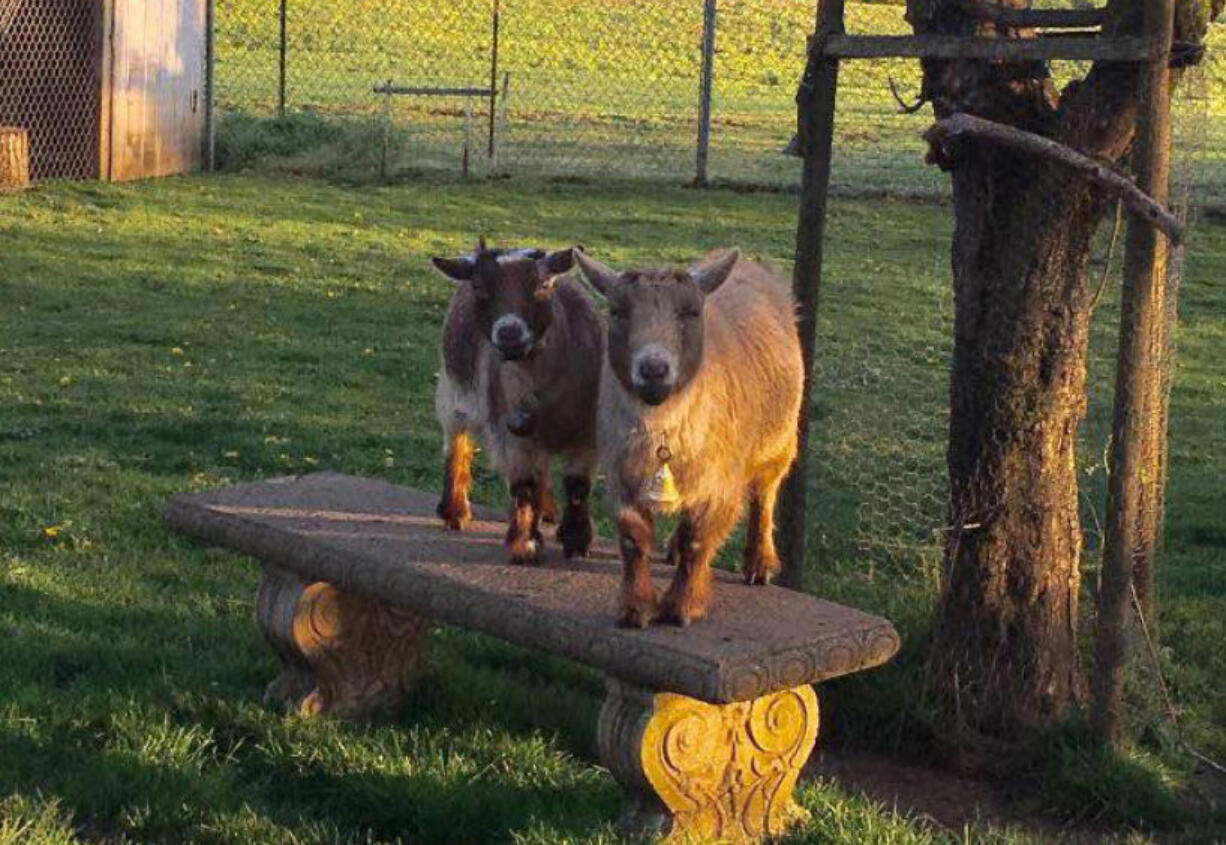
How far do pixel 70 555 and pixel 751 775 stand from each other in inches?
→ 129

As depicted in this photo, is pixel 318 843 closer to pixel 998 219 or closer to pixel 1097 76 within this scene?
pixel 998 219

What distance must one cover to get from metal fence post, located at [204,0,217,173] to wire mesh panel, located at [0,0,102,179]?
156 cm

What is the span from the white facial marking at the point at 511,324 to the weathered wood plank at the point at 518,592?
26.8 inches

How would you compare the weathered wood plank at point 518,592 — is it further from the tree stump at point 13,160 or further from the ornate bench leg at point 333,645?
the tree stump at point 13,160

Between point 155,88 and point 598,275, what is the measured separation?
551 inches

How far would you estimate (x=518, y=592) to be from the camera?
4938 mm

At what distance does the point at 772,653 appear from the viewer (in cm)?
452

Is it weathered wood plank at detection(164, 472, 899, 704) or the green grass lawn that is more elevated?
the green grass lawn

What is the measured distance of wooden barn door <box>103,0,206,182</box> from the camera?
17.0 metres

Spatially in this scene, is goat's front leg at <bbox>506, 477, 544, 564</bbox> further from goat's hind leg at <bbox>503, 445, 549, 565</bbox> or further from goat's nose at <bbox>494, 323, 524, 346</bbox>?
goat's nose at <bbox>494, 323, 524, 346</bbox>


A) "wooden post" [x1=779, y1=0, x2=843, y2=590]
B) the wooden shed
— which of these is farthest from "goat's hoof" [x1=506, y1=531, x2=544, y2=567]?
the wooden shed

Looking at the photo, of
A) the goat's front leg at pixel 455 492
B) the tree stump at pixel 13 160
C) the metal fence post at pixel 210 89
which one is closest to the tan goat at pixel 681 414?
the goat's front leg at pixel 455 492

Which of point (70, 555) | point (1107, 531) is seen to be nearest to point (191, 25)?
point (70, 555)

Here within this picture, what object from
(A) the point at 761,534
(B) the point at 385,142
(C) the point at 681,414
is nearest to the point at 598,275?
(C) the point at 681,414
